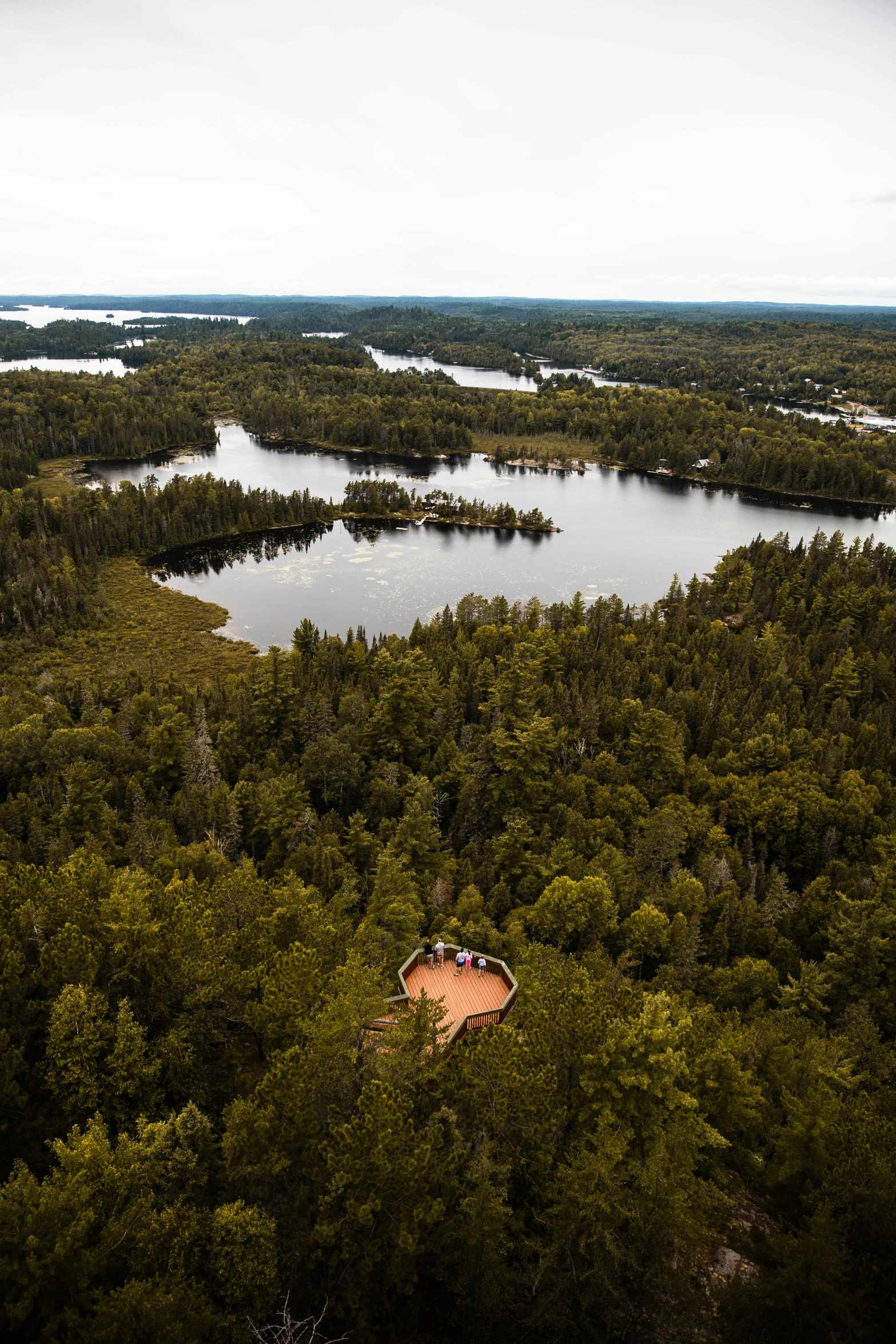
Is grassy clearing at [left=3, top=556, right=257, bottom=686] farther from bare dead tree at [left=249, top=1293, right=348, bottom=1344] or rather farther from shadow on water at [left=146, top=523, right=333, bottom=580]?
bare dead tree at [left=249, top=1293, right=348, bottom=1344]

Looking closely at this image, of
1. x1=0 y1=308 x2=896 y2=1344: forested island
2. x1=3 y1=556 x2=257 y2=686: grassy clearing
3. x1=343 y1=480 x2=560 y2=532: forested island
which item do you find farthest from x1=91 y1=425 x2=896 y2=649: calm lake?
x1=0 y1=308 x2=896 y2=1344: forested island

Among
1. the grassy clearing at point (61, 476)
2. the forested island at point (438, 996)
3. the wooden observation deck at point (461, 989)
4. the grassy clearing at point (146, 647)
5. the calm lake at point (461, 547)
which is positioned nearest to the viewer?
the forested island at point (438, 996)

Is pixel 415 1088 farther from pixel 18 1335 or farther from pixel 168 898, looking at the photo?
pixel 168 898

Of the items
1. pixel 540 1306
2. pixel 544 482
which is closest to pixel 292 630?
pixel 540 1306

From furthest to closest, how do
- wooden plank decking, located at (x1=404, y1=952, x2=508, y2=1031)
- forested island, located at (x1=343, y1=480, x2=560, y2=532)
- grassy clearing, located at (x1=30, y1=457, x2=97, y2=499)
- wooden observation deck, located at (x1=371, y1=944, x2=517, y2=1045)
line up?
grassy clearing, located at (x1=30, y1=457, x2=97, y2=499) → forested island, located at (x1=343, y1=480, x2=560, y2=532) → wooden plank decking, located at (x1=404, y1=952, x2=508, y2=1031) → wooden observation deck, located at (x1=371, y1=944, x2=517, y2=1045)

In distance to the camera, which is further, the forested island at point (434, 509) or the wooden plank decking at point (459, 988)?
the forested island at point (434, 509)

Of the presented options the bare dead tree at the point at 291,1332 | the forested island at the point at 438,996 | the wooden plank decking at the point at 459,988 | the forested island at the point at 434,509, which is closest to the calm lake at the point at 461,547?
the forested island at the point at 434,509

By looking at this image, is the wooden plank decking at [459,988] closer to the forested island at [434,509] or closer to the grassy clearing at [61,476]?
the forested island at [434,509]
